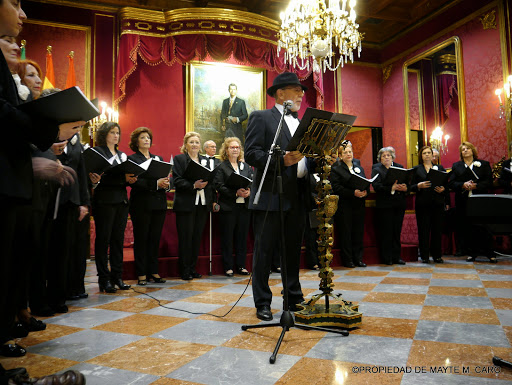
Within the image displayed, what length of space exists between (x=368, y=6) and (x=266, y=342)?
7.70 metres

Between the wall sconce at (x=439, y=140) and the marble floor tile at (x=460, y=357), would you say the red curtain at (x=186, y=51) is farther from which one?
the marble floor tile at (x=460, y=357)

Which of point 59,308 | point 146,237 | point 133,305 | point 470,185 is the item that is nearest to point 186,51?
point 146,237

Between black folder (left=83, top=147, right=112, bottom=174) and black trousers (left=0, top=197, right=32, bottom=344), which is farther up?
black folder (left=83, top=147, right=112, bottom=174)

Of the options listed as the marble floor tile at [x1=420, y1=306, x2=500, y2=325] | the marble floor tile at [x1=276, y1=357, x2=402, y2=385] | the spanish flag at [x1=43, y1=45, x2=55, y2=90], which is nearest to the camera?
the marble floor tile at [x1=276, y1=357, x2=402, y2=385]

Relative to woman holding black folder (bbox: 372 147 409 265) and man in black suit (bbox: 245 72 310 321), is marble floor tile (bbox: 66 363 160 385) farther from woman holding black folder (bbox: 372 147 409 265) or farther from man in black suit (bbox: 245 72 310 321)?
→ woman holding black folder (bbox: 372 147 409 265)

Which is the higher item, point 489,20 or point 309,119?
point 489,20

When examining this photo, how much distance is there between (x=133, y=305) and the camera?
115 inches

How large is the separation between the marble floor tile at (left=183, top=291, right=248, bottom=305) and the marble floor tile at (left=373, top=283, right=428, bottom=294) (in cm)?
121

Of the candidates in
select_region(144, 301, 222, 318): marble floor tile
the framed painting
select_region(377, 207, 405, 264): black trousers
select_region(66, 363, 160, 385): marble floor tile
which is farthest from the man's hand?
the framed painting

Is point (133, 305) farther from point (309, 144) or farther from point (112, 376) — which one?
point (309, 144)

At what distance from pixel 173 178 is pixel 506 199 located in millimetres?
3399

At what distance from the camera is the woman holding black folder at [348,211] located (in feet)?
16.4

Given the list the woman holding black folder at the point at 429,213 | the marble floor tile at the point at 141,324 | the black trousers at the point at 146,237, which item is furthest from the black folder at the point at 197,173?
the woman holding black folder at the point at 429,213

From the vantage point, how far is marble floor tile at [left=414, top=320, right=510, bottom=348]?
1.94m
